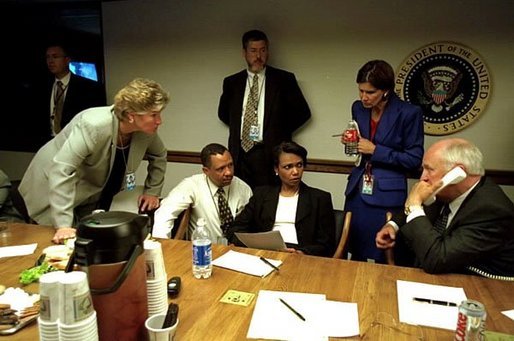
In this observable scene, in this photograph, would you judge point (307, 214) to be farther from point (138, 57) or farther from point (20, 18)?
point (20, 18)

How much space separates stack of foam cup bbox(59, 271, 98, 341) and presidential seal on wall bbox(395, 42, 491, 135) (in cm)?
304

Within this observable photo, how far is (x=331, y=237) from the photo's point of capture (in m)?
2.29

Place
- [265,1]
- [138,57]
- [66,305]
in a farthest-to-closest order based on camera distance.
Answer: [138,57] → [265,1] → [66,305]

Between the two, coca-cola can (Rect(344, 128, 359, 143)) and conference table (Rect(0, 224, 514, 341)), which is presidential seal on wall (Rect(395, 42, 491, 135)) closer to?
coca-cola can (Rect(344, 128, 359, 143))

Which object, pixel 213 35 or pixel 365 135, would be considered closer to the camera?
pixel 365 135

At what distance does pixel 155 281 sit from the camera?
1180 mm

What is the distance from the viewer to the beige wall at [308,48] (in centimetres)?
318

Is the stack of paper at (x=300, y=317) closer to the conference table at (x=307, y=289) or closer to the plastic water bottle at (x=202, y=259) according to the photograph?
the conference table at (x=307, y=289)

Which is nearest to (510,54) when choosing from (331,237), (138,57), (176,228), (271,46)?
(271,46)

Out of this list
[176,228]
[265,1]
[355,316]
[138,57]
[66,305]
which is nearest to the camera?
[66,305]

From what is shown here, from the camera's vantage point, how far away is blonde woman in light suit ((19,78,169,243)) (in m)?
2.06

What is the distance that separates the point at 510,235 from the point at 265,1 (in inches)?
108

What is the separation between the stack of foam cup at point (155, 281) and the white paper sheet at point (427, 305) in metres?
0.71

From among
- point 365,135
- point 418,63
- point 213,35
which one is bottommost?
point 365,135
